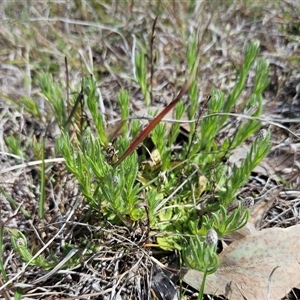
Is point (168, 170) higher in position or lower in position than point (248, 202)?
lower

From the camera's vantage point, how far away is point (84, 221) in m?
1.68

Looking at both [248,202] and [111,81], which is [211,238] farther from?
[111,81]

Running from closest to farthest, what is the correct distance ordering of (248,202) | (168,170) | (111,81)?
(248,202) < (168,170) < (111,81)

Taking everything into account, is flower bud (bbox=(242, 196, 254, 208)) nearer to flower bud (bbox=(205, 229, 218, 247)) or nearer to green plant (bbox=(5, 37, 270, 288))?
green plant (bbox=(5, 37, 270, 288))

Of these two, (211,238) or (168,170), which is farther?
(168,170)

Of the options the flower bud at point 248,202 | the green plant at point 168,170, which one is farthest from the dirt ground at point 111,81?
the flower bud at point 248,202

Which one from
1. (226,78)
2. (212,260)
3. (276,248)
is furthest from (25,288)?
(226,78)

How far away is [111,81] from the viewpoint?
246cm

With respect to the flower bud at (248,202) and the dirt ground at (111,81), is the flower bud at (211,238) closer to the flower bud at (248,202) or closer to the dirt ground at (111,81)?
the flower bud at (248,202)

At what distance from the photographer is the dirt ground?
5.26 ft

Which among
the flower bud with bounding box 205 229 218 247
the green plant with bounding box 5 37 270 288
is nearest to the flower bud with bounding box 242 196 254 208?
the green plant with bounding box 5 37 270 288

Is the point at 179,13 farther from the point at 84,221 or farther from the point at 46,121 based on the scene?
the point at 84,221

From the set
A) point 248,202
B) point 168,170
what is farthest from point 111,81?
point 248,202

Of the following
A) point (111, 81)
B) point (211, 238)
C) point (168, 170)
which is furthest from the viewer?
point (111, 81)
